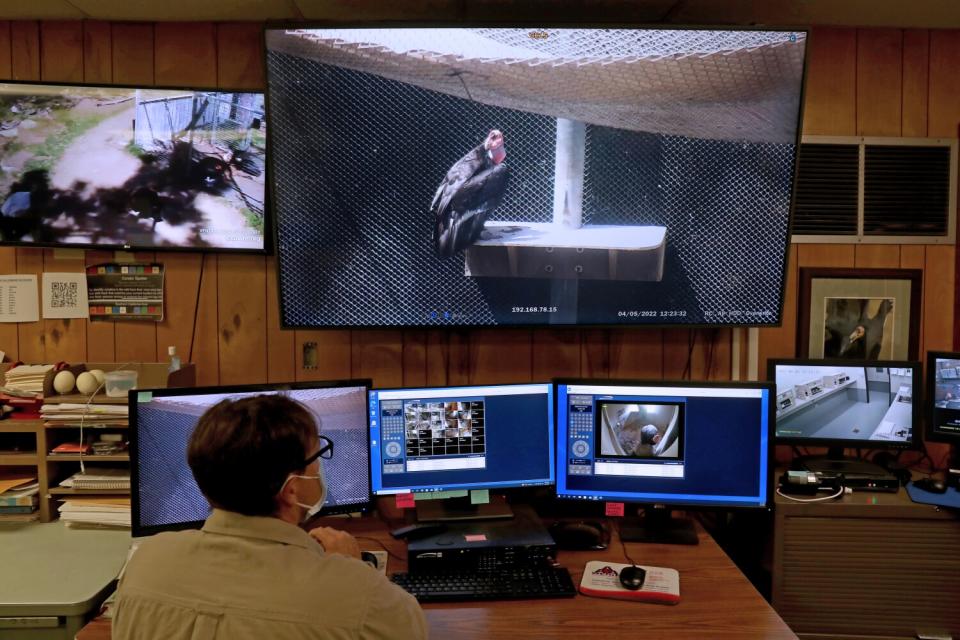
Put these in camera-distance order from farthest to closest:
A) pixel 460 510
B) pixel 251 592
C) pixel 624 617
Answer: pixel 460 510
pixel 624 617
pixel 251 592

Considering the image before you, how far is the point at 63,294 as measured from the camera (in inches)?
84.6

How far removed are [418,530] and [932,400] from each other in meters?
1.68

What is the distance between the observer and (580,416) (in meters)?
1.83

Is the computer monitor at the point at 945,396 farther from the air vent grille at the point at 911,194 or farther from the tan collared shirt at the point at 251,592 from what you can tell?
the tan collared shirt at the point at 251,592

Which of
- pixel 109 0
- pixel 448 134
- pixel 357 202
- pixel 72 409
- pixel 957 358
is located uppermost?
pixel 109 0

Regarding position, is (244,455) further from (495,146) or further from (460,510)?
(495,146)

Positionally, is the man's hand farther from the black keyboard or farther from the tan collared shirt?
the tan collared shirt

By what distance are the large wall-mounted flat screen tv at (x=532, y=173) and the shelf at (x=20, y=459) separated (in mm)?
913

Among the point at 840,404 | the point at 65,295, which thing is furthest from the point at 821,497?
the point at 65,295

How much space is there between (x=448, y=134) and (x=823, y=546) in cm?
164

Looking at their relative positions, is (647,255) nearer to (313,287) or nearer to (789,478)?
(789,478)

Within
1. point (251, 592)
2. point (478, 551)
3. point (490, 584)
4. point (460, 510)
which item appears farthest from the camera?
point (460, 510)

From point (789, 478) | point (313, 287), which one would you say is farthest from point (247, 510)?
point (789, 478)

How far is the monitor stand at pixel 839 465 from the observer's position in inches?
76.0
